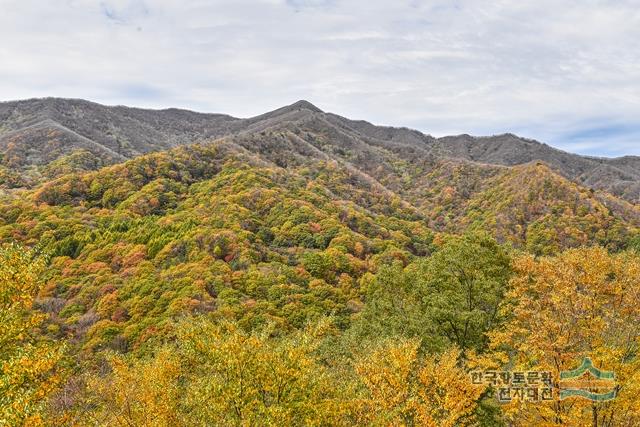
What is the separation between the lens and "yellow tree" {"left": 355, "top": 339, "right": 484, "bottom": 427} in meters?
22.5

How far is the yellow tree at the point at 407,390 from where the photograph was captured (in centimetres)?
2248

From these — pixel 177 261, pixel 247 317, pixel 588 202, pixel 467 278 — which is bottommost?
pixel 247 317

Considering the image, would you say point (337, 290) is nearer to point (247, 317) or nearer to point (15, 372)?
point (247, 317)

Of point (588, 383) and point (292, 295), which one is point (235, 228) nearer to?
point (292, 295)

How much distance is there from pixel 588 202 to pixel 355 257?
9203 cm

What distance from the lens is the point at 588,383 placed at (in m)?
23.5

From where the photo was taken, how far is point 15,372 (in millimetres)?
18141

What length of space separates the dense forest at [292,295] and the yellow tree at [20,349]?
0.12 metres

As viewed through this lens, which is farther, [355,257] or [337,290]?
[355,257]

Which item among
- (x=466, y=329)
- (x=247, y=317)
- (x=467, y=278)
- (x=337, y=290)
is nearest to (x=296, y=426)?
(x=466, y=329)

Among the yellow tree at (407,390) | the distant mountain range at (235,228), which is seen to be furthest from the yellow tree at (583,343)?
the distant mountain range at (235,228)

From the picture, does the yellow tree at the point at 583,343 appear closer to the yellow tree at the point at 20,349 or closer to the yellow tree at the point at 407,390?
the yellow tree at the point at 407,390

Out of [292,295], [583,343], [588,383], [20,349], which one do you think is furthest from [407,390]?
[292,295]

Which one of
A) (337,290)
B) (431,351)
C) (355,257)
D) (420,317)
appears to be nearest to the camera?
(431,351)
